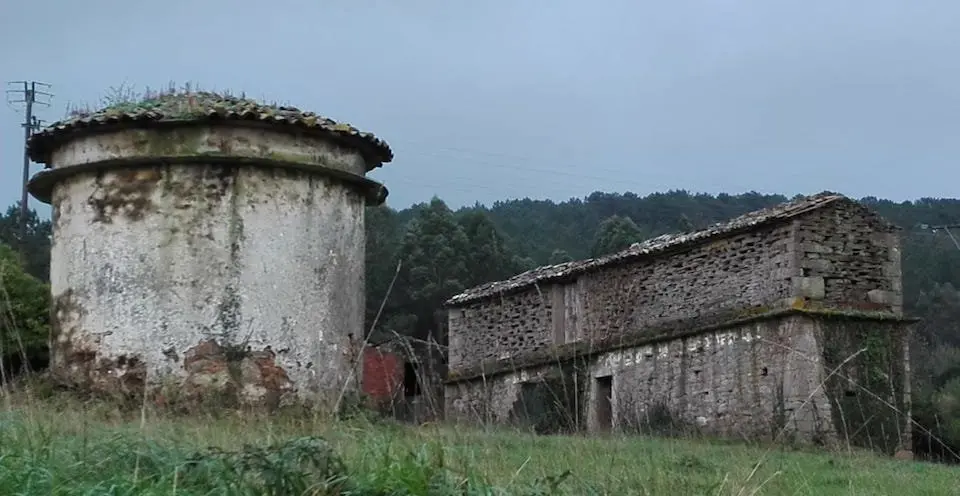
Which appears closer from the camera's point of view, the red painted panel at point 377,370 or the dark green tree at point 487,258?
the red painted panel at point 377,370

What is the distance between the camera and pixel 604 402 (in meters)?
20.3

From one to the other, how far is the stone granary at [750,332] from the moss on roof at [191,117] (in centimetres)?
557

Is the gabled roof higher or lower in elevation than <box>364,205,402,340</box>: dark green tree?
lower

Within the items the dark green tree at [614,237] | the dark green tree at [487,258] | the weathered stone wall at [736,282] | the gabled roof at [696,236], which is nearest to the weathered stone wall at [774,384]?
the weathered stone wall at [736,282]

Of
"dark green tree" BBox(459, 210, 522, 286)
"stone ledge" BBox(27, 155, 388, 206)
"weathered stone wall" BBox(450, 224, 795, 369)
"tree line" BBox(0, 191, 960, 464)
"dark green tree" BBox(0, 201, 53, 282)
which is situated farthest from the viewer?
"dark green tree" BBox(459, 210, 522, 286)

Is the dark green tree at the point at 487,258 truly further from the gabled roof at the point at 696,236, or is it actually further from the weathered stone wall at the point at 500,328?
the gabled roof at the point at 696,236

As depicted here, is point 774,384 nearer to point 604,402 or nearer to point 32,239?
point 604,402

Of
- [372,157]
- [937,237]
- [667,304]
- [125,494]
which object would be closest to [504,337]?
[667,304]

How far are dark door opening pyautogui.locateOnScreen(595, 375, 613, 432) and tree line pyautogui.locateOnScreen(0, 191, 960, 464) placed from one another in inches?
188

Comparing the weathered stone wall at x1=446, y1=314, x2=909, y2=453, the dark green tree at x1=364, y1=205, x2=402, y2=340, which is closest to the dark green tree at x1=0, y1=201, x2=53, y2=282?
the dark green tree at x1=364, y1=205, x2=402, y2=340

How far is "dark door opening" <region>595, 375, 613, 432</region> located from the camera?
66.0 ft

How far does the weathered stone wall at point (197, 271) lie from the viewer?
1030 cm

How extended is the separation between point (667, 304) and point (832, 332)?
10.2 ft

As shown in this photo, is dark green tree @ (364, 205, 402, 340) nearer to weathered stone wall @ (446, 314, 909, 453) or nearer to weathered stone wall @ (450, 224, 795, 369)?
weathered stone wall @ (450, 224, 795, 369)
